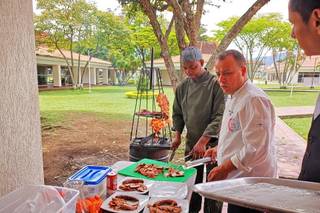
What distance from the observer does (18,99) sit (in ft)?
4.81

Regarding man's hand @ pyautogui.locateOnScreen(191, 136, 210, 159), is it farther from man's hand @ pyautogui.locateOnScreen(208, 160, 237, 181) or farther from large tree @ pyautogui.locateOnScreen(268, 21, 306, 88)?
large tree @ pyautogui.locateOnScreen(268, 21, 306, 88)

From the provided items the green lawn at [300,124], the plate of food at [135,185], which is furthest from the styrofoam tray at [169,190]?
the green lawn at [300,124]

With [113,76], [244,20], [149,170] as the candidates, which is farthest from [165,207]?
[113,76]

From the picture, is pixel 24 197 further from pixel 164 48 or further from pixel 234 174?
pixel 164 48

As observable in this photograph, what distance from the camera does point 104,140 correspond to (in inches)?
255

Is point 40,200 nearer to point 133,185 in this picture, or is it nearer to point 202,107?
point 133,185

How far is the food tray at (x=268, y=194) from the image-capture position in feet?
2.23

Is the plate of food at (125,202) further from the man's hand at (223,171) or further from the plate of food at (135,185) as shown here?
the man's hand at (223,171)

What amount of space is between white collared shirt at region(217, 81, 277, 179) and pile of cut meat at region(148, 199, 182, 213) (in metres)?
0.40

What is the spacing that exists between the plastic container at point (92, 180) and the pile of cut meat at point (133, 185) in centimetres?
11

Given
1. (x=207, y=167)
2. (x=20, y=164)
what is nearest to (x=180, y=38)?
(x=207, y=167)

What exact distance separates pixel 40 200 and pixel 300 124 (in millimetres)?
8866

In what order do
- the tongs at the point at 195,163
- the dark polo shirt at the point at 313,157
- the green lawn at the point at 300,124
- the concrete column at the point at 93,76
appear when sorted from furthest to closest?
1. the concrete column at the point at 93,76
2. the green lawn at the point at 300,124
3. the tongs at the point at 195,163
4. the dark polo shirt at the point at 313,157

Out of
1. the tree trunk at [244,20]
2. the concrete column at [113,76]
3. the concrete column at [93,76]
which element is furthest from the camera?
the concrete column at [113,76]
